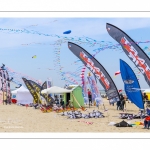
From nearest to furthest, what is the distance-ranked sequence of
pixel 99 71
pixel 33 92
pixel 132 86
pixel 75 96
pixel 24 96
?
pixel 132 86 → pixel 99 71 → pixel 75 96 → pixel 33 92 → pixel 24 96

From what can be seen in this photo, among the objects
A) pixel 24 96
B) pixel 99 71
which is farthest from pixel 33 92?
pixel 99 71

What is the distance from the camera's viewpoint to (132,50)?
12.5 metres

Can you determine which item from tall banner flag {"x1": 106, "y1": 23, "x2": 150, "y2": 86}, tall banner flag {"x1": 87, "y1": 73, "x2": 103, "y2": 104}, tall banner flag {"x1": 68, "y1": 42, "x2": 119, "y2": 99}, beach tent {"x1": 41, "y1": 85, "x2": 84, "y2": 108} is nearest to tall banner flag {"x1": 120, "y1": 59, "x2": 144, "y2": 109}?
tall banner flag {"x1": 106, "y1": 23, "x2": 150, "y2": 86}

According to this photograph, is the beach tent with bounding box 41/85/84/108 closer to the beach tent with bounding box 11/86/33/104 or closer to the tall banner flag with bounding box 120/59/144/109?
the beach tent with bounding box 11/86/33/104

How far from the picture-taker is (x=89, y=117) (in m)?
13.2

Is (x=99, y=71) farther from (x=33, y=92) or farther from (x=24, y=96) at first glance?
(x=24, y=96)

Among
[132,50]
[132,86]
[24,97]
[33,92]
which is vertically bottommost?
[24,97]

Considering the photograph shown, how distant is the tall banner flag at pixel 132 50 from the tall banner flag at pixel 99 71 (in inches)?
94.4

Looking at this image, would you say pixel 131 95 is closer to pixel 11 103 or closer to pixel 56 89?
pixel 56 89

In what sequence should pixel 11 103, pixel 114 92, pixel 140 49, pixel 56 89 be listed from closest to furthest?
1. pixel 140 49
2. pixel 114 92
3. pixel 56 89
4. pixel 11 103

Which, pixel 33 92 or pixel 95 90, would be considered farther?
pixel 33 92

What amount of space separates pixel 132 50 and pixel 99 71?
107 inches
